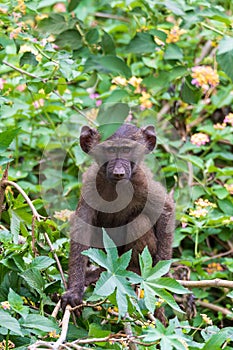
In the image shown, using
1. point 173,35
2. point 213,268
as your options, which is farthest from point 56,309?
point 173,35

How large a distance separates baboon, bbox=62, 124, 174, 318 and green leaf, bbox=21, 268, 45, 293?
87 centimetres

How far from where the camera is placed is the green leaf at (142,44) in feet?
17.6

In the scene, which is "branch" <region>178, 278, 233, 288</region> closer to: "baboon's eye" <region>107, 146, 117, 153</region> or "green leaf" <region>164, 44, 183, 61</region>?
"baboon's eye" <region>107, 146, 117, 153</region>

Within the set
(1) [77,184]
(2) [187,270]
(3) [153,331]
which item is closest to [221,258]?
(2) [187,270]

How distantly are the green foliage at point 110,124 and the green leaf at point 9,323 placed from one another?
0.34 metres

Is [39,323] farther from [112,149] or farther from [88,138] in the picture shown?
[88,138]

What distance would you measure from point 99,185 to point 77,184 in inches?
33.4

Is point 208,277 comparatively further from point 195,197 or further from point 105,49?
point 105,49

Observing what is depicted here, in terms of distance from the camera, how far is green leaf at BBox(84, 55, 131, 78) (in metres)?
5.26

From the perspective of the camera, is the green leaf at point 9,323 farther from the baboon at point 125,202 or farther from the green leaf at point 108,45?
the green leaf at point 108,45

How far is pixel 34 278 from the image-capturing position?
11.3 ft

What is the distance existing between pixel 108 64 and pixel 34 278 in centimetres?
224

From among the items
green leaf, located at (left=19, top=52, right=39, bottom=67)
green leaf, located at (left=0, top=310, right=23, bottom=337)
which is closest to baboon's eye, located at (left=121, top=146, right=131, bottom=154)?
green leaf, located at (left=19, top=52, right=39, bottom=67)

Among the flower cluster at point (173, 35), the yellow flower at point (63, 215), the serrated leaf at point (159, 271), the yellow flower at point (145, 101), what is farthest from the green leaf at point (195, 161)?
the serrated leaf at point (159, 271)
